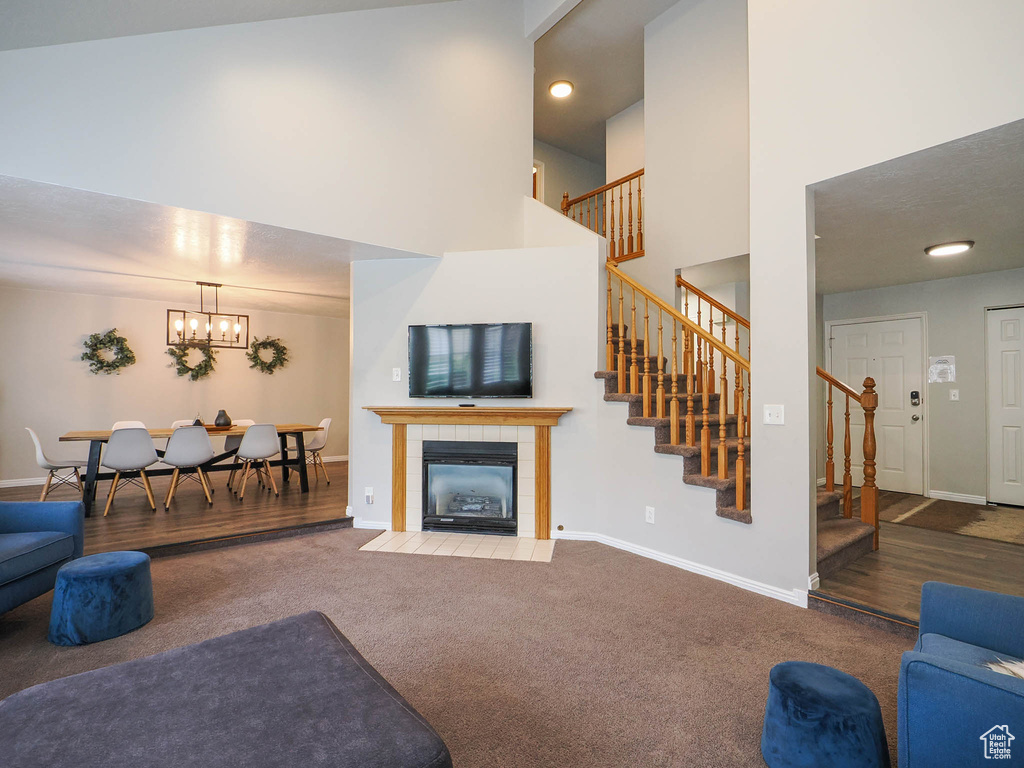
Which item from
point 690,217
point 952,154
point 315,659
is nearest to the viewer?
point 315,659

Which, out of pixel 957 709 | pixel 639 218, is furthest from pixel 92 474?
pixel 957 709

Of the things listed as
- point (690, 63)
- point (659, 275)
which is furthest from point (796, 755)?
point (690, 63)

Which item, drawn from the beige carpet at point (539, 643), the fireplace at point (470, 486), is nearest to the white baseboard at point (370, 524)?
the fireplace at point (470, 486)

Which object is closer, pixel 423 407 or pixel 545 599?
pixel 545 599

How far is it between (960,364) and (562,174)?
18.8 ft

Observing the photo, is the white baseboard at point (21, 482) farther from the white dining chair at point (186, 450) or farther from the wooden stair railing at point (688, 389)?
the wooden stair railing at point (688, 389)

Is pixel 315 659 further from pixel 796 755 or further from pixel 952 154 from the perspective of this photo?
pixel 952 154

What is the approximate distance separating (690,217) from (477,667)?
435 centimetres

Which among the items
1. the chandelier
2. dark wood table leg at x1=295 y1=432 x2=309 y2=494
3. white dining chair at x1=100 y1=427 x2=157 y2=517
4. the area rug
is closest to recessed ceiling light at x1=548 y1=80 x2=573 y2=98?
the chandelier

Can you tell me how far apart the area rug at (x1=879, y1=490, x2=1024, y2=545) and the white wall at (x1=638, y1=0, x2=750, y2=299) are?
108 inches

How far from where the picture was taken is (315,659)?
1555 millimetres

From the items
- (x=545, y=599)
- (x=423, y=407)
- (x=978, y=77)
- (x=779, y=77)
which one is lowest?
(x=545, y=599)

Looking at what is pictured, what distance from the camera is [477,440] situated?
454 centimetres

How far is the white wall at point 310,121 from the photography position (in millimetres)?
3084
